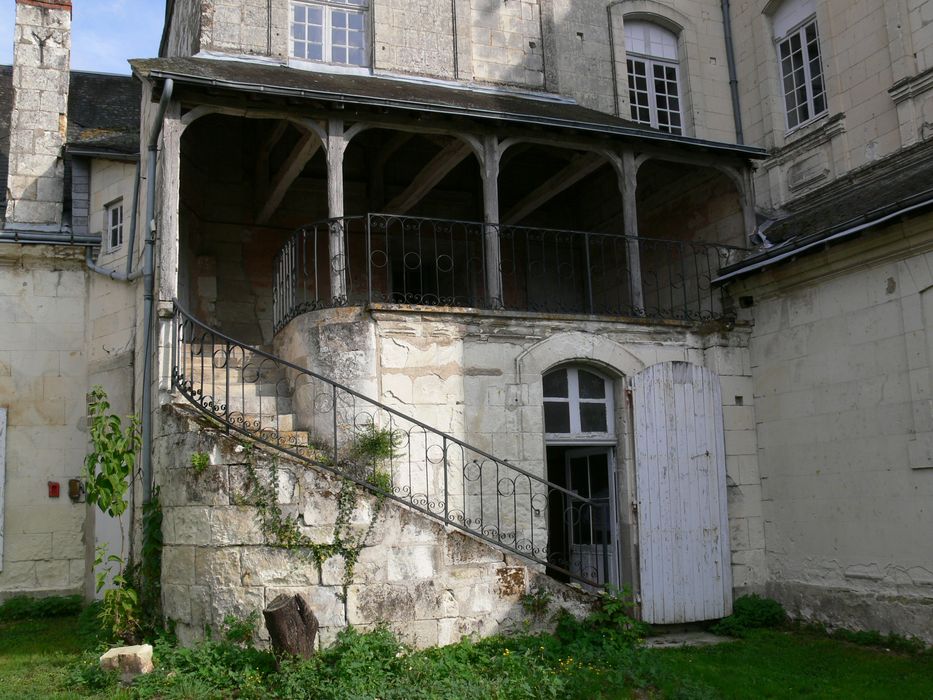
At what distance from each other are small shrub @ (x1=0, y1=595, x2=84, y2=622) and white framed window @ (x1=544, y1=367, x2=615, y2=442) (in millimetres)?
5605

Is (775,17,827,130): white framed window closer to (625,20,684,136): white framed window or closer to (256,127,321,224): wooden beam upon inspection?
(625,20,684,136): white framed window

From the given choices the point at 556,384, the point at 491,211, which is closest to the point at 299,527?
the point at 556,384

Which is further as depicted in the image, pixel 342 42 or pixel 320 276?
pixel 320 276

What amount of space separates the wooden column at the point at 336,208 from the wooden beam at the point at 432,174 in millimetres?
1409

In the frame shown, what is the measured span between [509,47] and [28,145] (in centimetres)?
639

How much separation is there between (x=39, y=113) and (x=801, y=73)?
9.99 meters

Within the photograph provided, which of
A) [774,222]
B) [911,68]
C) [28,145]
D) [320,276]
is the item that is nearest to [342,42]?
[320,276]

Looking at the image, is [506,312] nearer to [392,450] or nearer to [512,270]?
[392,450]

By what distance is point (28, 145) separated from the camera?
444 inches

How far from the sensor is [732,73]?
42.1 feet

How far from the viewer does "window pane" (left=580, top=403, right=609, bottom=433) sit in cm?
931

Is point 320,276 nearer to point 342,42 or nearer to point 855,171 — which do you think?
point 342,42

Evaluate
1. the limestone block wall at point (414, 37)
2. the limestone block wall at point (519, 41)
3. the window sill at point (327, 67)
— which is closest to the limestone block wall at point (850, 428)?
the limestone block wall at point (519, 41)

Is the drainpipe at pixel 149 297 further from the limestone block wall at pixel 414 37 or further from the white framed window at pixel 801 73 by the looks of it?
the white framed window at pixel 801 73
